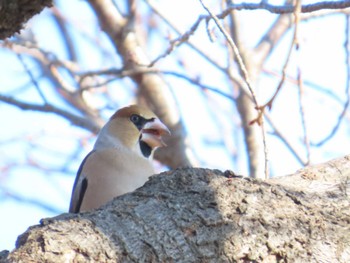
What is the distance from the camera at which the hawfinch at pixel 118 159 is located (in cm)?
413

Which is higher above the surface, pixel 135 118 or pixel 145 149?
pixel 135 118

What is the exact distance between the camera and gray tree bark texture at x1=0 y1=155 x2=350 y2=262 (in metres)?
1.99

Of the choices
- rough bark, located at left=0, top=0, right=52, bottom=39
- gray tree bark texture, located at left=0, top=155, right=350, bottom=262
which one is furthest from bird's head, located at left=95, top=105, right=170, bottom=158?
gray tree bark texture, located at left=0, top=155, right=350, bottom=262

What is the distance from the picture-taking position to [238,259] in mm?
2086

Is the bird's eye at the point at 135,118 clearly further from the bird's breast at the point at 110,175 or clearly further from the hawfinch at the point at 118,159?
the bird's breast at the point at 110,175

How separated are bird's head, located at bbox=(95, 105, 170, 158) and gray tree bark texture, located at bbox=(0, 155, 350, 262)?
2.38 meters

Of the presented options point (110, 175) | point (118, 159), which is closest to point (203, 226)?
point (110, 175)

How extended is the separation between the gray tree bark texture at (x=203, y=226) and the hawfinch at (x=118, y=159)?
1.87 meters

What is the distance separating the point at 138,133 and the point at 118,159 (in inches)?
16.9

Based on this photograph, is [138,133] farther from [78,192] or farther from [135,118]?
[78,192]

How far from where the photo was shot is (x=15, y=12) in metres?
2.81

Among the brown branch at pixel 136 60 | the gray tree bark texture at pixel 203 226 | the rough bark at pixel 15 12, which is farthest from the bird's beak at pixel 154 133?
the gray tree bark texture at pixel 203 226

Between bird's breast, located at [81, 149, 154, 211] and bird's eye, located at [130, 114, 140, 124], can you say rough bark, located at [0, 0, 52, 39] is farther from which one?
bird's eye, located at [130, 114, 140, 124]

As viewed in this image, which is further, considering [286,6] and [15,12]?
[286,6]
